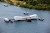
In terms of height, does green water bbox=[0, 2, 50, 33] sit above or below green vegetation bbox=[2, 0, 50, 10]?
below

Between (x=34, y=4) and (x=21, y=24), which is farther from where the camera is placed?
(x=34, y=4)

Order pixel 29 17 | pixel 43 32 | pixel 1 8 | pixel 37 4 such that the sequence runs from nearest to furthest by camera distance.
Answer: pixel 43 32, pixel 29 17, pixel 1 8, pixel 37 4

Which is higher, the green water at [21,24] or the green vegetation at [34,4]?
the green vegetation at [34,4]

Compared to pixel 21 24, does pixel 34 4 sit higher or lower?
higher

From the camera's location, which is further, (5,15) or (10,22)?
(5,15)

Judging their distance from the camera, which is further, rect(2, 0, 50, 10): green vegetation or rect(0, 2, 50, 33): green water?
rect(2, 0, 50, 10): green vegetation

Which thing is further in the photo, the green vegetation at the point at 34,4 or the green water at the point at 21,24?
the green vegetation at the point at 34,4

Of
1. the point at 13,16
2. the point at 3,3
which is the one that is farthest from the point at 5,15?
the point at 3,3

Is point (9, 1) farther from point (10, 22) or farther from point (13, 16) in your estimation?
point (10, 22)
